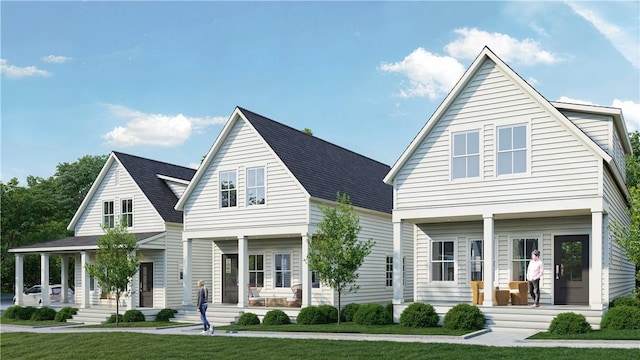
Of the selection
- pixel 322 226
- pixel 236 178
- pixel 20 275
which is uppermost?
pixel 236 178

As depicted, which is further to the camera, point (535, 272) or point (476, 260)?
point (476, 260)

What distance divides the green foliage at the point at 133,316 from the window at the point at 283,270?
5771 mm

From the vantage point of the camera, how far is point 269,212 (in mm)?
25516

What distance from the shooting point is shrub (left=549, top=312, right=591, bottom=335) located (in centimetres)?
1731

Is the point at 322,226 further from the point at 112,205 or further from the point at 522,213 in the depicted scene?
the point at 112,205

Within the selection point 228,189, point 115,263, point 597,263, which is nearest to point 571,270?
point 597,263

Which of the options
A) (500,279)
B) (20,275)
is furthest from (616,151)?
(20,275)

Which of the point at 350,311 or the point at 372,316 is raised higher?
→ the point at 372,316

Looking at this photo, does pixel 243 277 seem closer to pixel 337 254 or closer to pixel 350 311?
pixel 350 311

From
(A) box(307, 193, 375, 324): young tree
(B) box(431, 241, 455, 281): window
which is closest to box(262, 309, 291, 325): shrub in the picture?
(A) box(307, 193, 375, 324): young tree

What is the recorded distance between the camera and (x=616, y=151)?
72.5 feet

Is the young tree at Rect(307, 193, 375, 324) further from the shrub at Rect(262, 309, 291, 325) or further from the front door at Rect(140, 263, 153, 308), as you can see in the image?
the front door at Rect(140, 263, 153, 308)

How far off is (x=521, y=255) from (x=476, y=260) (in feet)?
5.24

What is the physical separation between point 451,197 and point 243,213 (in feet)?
29.2
